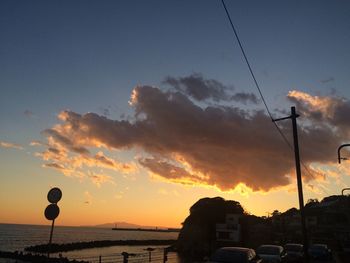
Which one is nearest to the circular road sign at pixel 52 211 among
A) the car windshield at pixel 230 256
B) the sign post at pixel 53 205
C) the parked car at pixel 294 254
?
the sign post at pixel 53 205

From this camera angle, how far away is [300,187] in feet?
73.6

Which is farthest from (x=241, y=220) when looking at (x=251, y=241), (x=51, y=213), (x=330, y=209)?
(x=330, y=209)

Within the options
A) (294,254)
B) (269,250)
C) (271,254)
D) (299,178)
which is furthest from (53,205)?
(294,254)

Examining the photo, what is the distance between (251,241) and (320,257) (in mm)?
21523

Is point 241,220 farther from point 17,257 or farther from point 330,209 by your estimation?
point 330,209

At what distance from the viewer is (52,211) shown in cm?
1216

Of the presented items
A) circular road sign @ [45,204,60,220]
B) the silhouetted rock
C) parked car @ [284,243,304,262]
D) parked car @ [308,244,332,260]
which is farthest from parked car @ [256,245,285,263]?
the silhouetted rock

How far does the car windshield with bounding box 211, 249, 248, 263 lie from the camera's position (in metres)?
14.9

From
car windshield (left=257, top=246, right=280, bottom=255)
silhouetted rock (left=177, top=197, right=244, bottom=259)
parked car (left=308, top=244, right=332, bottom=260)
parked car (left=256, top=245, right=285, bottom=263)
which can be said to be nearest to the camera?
parked car (left=256, top=245, right=285, bottom=263)

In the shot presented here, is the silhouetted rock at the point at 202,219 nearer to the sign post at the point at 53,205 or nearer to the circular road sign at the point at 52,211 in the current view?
the sign post at the point at 53,205

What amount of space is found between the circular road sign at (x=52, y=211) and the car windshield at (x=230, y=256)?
22.3 feet

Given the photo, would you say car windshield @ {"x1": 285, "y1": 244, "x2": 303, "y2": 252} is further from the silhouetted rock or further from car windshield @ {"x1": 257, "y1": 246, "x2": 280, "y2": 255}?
the silhouetted rock

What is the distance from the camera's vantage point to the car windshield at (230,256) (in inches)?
587

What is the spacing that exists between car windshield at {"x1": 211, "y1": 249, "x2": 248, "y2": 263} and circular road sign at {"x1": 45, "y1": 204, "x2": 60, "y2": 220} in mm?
6808
